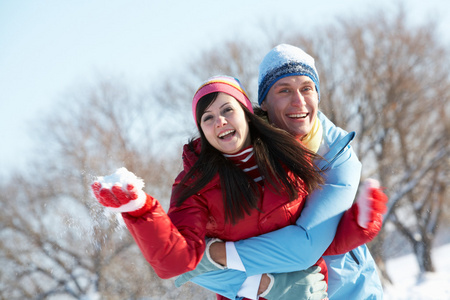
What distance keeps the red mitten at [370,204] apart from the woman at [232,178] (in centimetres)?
24

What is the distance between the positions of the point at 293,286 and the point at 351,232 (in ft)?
1.30

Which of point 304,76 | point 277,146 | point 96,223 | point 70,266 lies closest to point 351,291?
point 277,146

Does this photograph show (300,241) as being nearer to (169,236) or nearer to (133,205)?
(169,236)

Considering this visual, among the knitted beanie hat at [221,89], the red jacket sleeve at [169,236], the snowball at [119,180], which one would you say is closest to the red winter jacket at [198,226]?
the red jacket sleeve at [169,236]

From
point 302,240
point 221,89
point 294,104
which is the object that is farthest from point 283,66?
point 302,240

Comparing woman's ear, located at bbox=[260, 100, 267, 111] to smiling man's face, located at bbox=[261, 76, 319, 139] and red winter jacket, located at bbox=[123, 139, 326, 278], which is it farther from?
red winter jacket, located at bbox=[123, 139, 326, 278]

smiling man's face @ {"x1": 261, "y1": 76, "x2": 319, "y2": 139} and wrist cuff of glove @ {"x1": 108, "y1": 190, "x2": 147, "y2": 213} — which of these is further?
smiling man's face @ {"x1": 261, "y1": 76, "x2": 319, "y2": 139}

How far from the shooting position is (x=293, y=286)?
219 cm

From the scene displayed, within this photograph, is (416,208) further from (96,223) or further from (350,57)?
(96,223)

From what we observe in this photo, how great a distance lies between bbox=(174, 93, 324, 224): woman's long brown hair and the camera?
7.01 feet

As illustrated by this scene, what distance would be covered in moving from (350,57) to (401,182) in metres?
4.33

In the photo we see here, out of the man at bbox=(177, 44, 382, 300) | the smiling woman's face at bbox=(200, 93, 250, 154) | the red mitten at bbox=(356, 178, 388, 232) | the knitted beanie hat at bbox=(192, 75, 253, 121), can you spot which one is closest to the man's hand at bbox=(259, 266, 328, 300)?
the man at bbox=(177, 44, 382, 300)

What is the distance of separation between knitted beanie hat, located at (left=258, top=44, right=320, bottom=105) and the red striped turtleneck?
61 cm

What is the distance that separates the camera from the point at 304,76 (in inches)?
105
